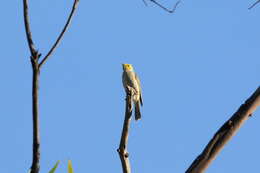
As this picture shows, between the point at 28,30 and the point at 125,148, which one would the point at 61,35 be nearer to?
the point at 28,30

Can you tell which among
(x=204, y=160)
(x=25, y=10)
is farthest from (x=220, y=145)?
(x=25, y=10)

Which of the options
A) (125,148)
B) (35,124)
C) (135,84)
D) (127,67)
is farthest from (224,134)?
(127,67)

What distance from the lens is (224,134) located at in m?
1.25

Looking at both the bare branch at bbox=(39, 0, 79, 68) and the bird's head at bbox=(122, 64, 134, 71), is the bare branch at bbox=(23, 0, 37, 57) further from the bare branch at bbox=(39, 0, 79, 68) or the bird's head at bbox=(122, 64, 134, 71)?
the bird's head at bbox=(122, 64, 134, 71)

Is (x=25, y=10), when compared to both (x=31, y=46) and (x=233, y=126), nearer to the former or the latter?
(x=31, y=46)

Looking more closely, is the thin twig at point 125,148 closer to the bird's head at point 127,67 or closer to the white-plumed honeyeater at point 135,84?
the white-plumed honeyeater at point 135,84

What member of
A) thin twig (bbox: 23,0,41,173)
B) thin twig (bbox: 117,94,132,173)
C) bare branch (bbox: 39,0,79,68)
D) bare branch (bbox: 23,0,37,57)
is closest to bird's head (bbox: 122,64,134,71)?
thin twig (bbox: 117,94,132,173)

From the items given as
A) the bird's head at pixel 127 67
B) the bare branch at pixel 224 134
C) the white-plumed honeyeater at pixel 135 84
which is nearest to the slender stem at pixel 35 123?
the bare branch at pixel 224 134

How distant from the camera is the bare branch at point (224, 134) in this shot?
3.96ft

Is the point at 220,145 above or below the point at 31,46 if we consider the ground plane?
below

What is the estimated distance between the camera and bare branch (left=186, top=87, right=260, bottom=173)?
3.96 feet

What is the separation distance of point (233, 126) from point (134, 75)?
8872 mm

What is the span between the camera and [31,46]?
1.37 m

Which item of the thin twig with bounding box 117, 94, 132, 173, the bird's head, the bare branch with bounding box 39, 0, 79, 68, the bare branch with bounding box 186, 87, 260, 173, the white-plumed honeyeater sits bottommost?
the white-plumed honeyeater
